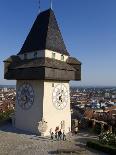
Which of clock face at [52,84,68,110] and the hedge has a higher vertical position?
clock face at [52,84,68,110]

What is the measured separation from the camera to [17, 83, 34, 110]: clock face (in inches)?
931

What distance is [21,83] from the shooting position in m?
24.6

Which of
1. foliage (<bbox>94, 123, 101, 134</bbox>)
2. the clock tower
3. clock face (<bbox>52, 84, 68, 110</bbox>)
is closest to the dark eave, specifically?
the clock tower

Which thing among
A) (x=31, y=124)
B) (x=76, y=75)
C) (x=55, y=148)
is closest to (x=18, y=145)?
(x=55, y=148)

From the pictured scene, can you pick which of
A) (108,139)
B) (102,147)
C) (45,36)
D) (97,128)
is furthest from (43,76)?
(102,147)

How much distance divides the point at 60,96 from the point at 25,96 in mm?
2822

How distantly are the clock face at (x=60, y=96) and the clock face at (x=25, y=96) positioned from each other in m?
1.81

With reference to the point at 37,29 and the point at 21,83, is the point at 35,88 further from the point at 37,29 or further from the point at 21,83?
the point at 37,29

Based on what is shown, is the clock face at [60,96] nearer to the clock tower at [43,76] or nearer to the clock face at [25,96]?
the clock tower at [43,76]

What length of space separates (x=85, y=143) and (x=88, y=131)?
4.05 metres

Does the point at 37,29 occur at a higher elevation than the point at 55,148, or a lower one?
higher

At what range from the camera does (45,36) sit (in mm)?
23891

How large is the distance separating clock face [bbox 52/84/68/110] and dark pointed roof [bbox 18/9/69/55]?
3.00 metres

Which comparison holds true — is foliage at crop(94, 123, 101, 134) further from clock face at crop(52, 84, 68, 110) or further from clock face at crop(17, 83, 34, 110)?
clock face at crop(17, 83, 34, 110)
